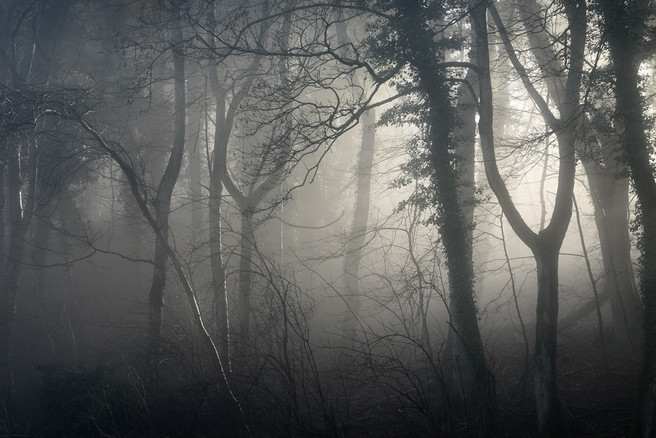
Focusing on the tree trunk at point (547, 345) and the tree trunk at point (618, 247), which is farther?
the tree trunk at point (618, 247)

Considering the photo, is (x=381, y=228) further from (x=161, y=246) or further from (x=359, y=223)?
(x=161, y=246)

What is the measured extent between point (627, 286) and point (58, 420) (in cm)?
1265

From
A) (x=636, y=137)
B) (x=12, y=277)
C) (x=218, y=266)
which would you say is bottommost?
(x=218, y=266)

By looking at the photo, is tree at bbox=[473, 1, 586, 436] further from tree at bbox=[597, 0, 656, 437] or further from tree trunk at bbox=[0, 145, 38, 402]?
tree trunk at bbox=[0, 145, 38, 402]

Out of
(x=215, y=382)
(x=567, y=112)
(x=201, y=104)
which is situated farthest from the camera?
(x=201, y=104)

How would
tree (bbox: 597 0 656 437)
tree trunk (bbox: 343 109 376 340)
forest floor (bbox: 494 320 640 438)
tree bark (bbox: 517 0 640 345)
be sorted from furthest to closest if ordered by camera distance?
tree trunk (bbox: 343 109 376 340)
tree bark (bbox: 517 0 640 345)
forest floor (bbox: 494 320 640 438)
tree (bbox: 597 0 656 437)

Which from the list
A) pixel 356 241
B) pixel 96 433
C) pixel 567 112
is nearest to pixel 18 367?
pixel 96 433

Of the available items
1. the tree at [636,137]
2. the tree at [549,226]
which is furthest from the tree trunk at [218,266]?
the tree at [636,137]

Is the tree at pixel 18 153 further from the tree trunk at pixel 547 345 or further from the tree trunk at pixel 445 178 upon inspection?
the tree trunk at pixel 547 345

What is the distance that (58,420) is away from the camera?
9.34 metres

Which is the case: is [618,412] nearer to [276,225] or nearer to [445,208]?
[445,208]

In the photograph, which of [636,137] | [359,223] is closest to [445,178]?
[636,137]

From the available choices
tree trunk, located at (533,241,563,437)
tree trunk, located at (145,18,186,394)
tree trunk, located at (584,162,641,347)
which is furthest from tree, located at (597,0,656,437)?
tree trunk, located at (145,18,186,394)

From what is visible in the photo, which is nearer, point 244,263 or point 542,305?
point 542,305
